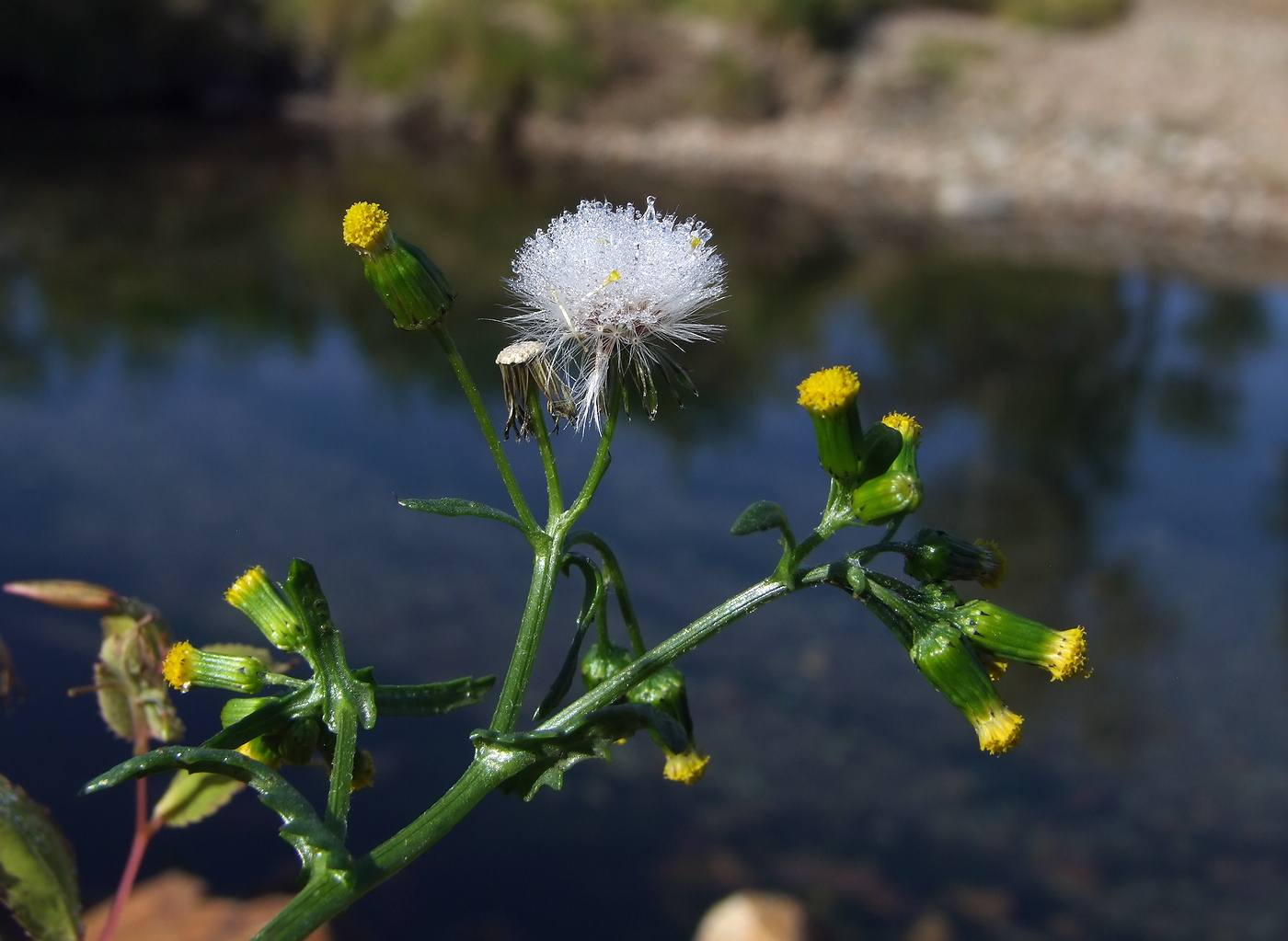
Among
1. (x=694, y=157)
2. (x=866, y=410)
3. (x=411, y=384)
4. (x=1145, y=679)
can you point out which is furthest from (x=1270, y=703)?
(x=694, y=157)

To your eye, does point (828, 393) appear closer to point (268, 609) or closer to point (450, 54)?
point (268, 609)

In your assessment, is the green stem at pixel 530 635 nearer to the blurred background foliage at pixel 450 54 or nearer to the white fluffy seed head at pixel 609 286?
the white fluffy seed head at pixel 609 286

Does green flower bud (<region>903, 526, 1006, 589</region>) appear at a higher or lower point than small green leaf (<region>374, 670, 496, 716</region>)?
higher

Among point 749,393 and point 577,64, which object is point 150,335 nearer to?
point 749,393

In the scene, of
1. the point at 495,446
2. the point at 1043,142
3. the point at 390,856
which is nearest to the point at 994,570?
the point at 495,446

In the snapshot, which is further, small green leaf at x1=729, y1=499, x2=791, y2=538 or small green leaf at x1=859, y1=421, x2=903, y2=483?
small green leaf at x1=859, y1=421, x2=903, y2=483

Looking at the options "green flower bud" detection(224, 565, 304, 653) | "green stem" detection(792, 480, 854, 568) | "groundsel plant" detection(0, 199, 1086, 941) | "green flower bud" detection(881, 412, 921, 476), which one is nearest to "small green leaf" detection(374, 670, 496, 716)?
"groundsel plant" detection(0, 199, 1086, 941)

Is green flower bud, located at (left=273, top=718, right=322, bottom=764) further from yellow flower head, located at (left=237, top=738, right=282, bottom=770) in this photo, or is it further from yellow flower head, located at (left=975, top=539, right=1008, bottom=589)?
yellow flower head, located at (left=975, top=539, right=1008, bottom=589)
